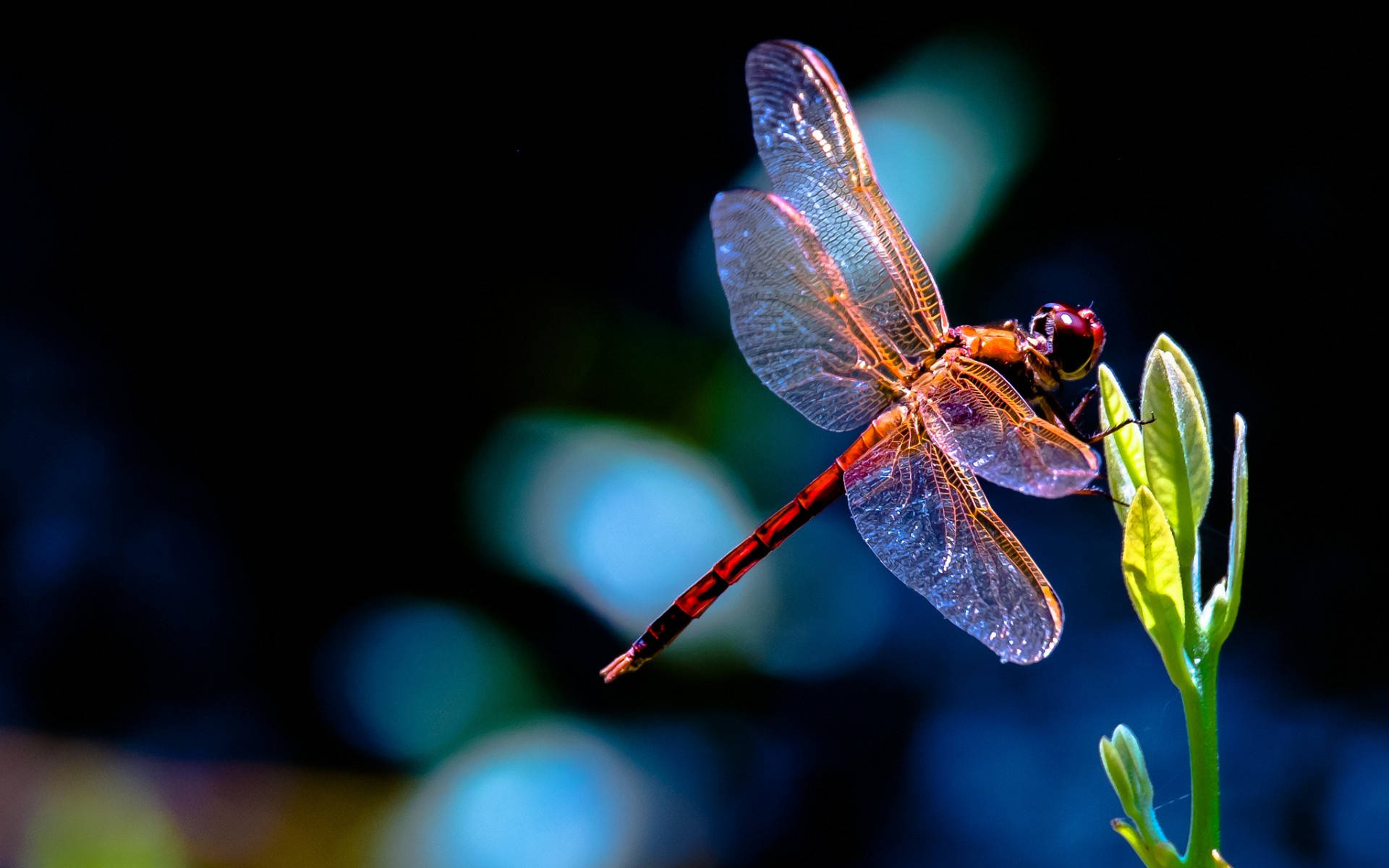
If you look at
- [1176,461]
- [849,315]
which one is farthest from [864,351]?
[1176,461]

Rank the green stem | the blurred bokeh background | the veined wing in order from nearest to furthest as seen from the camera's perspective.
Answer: the green stem, the veined wing, the blurred bokeh background

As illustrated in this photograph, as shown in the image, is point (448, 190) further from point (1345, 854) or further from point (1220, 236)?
point (1345, 854)

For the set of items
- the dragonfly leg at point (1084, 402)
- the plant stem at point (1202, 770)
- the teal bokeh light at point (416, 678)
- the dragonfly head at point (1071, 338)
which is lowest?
the teal bokeh light at point (416, 678)

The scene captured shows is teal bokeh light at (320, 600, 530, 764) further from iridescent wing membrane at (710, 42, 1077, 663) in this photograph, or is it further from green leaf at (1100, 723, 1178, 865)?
green leaf at (1100, 723, 1178, 865)

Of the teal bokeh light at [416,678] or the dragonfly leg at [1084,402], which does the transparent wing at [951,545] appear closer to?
the dragonfly leg at [1084,402]

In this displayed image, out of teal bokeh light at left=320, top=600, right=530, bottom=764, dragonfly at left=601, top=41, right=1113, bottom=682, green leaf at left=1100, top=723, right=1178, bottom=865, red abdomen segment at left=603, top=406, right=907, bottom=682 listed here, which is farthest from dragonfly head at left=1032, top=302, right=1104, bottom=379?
teal bokeh light at left=320, top=600, right=530, bottom=764

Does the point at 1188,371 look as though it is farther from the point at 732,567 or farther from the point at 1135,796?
the point at 732,567

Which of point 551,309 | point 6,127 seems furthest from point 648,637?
point 6,127

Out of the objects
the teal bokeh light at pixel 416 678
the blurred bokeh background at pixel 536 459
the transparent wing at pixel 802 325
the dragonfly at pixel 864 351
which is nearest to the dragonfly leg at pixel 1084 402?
the dragonfly at pixel 864 351
